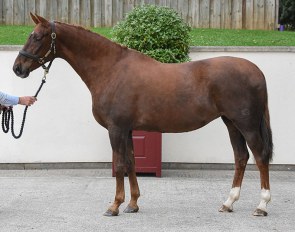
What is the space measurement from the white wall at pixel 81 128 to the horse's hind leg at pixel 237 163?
3.35 metres

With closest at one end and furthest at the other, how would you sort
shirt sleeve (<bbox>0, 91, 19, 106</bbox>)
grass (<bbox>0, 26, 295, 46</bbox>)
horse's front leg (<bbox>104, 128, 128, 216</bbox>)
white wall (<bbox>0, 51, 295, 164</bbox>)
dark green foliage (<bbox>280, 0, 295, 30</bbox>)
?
shirt sleeve (<bbox>0, 91, 19, 106</bbox>) < horse's front leg (<bbox>104, 128, 128, 216</bbox>) < white wall (<bbox>0, 51, 295, 164</bbox>) < grass (<bbox>0, 26, 295, 46</bbox>) < dark green foliage (<bbox>280, 0, 295, 30</bbox>)

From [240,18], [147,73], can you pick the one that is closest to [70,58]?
[147,73]

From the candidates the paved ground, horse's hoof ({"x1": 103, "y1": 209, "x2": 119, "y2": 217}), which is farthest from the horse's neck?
the paved ground

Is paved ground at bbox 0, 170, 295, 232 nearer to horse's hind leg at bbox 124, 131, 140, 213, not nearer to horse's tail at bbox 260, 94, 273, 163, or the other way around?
horse's hind leg at bbox 124, 131, 140, 213

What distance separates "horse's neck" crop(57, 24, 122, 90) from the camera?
28.8 ft

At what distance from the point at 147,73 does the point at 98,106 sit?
26.9 inches

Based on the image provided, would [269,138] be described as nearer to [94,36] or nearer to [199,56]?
[94,36]

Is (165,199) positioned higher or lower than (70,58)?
lower

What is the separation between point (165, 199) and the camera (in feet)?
31.9

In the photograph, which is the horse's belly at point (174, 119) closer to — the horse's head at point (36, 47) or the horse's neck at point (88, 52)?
the horse's neck at point (88, 52)

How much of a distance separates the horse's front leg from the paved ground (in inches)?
4.8

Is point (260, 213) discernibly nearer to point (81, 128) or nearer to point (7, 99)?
point (7, 99)

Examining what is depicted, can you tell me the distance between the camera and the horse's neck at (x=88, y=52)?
345 inches

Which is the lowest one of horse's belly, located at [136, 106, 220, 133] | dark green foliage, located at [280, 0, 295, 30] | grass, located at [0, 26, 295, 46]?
horse's belly, located at [136, 106, 220, 133]
